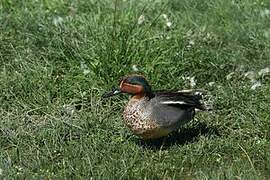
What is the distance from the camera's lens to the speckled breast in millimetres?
5137

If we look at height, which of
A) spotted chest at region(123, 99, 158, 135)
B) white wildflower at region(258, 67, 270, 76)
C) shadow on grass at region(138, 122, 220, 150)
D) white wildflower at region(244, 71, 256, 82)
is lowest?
shadow on grass at region(138, 122, 220, 150)

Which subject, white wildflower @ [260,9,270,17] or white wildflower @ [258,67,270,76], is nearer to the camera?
white wildflower @ [258,67,270,76]

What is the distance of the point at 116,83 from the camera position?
6121 millimetres

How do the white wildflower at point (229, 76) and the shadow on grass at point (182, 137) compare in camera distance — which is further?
the white wildflower at point (229, 76)

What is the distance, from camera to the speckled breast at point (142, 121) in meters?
5.14

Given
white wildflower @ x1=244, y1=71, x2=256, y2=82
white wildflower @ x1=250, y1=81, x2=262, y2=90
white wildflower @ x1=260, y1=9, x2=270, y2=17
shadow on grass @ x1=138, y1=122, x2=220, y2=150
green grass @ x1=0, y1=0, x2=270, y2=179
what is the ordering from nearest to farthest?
green grass @ x1=0, y1=0, x2=270, y2=179
shadow on grass @ x1=138, y1=122, x2=220, y2=150
white wildflower @ x1=250, y1=81, x2=262, y2=90
white wildflower @ x1=244, y1=71, x2=256, y2=82
white wildflower @ x1=260, y1=9, x2=270, y2=17

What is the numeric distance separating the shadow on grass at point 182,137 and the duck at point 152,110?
0.12 metres

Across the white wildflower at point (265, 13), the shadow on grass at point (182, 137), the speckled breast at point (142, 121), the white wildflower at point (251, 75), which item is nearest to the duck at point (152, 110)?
the speckled breast at point (142, 121)

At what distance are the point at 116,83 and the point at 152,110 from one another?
1.00m

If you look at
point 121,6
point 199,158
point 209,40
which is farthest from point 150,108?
point 121,6

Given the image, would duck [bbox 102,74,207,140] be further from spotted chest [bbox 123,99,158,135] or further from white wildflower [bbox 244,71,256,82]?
white wildflower [bbox 244,71,256,82]

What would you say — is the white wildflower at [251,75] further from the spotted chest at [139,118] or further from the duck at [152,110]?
the spotted chest at [139,118]

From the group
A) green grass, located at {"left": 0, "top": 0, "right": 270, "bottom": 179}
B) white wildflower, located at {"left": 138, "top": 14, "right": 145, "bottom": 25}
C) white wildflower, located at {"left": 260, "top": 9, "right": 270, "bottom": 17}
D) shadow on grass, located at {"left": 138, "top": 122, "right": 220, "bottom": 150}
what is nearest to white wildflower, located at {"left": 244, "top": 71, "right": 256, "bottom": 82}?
green grass, located at {"left": 0, "top": 0, "right": 270, "bottom": 179}

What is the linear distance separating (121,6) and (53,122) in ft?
7.16
